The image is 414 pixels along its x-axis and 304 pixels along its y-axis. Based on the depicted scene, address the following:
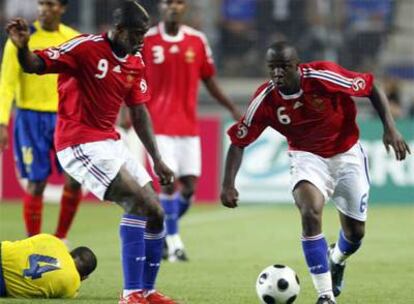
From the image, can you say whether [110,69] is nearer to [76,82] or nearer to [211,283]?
[76,82]

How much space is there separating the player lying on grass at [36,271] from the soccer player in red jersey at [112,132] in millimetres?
608

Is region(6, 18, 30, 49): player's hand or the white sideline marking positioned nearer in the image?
region(6, 18, 30, 49): player's hand

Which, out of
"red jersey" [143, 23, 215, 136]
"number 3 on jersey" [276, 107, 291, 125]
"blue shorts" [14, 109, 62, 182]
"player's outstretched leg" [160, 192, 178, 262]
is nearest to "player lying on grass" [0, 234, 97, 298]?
"number 3 on jersey" [276, 107, 291, 125]

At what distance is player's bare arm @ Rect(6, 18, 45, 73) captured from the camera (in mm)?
7383

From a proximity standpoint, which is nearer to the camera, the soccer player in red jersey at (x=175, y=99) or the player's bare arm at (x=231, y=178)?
the player's bare arm at (x=231, y=178)

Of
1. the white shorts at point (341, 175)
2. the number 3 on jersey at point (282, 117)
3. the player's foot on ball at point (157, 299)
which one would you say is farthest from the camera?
the white shorts at point (341, 175)

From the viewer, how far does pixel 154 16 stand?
20.6 m

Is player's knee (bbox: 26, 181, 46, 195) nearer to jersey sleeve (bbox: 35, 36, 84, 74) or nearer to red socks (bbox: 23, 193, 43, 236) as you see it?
red socks (bbox: 23, 193, 43, 236)

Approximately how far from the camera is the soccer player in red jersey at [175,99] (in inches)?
478

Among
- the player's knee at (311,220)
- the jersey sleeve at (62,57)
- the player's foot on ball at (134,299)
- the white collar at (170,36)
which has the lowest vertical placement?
the player's foot on ball at (134,299)

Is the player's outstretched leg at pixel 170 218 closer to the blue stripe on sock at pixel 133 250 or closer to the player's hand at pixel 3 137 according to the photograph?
the player's hand at pixel 3 137

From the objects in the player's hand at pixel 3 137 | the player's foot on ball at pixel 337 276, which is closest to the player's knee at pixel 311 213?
the player's foot on ball at pixel 337 276

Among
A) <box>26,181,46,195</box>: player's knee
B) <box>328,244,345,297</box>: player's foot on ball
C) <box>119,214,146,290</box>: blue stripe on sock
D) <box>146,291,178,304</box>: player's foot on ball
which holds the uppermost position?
<box>119,214,146,290</box>: blue stripe on sock

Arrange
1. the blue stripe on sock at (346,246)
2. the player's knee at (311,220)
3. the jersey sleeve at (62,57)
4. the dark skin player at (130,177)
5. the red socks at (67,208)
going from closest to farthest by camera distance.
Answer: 1. the dark skin player at (130,177)
2. the jersey sleeve at (62,57)
3. the player's knee at (311,220)
4. the blue stripe on sock at (346,246)
5. the red socks at (67,208)
